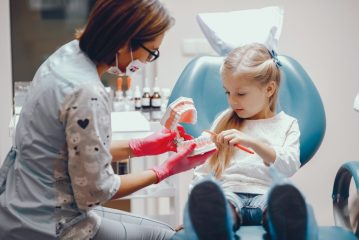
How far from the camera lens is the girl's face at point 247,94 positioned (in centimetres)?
174

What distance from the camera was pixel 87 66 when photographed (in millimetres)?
1383

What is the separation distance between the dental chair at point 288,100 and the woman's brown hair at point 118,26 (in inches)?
20.5

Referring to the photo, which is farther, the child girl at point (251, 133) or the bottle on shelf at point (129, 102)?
the bottle on shelf at point (129, 102)

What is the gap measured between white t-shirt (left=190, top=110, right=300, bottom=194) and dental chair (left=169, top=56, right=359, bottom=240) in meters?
0.09

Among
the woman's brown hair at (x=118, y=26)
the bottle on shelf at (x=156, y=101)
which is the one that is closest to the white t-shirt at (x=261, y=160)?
the woman's brown hair at (x=118, y=26)

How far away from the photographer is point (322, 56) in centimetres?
293

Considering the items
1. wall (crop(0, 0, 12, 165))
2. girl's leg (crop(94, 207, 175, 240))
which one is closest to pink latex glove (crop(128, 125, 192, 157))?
girl's leg (crop(94, 207, 175, 240))

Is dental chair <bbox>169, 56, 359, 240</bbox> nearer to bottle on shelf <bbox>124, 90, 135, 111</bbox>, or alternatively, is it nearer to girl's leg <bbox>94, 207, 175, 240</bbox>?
girl's leg <bbox>94, 207, 175, 240</bbox>

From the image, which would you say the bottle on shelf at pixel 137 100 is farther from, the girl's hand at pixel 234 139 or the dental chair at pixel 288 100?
the girl's hand at pixel 234 139

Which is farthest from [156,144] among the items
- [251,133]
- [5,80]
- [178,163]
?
[5,80]

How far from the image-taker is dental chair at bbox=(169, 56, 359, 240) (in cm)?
187

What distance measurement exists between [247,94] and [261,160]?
0.71ft

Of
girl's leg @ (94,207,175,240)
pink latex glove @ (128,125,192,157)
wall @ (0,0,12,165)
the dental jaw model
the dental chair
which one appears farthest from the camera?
wall @ (0,0,12,165)

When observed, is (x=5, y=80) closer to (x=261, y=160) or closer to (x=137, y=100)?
(x=137, y=100)
